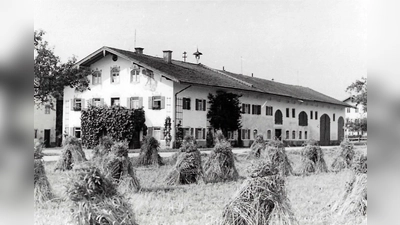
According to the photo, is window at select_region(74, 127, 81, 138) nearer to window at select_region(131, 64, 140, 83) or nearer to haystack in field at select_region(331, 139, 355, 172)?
window at select_region(131, 64, 140, 83)

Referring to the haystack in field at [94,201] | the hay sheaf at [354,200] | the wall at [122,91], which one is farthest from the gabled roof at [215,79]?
the haystack in field at [94,201]

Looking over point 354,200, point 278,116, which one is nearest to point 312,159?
point 278,116

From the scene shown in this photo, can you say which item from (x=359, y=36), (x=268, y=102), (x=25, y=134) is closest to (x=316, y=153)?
(x=268, y=102)

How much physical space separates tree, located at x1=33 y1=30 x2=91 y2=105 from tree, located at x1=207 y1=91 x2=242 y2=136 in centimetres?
635

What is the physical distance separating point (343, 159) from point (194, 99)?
20.9 ft

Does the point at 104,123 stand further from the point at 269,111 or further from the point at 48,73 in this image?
the point at 269,111

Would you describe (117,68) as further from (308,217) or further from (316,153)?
(308,217)

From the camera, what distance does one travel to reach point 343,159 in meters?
12.5

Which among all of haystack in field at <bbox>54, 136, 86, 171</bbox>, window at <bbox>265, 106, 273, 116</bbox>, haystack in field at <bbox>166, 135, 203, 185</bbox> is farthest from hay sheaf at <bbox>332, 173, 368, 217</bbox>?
window at <bbox>265, 106, 273, 116</bbox>

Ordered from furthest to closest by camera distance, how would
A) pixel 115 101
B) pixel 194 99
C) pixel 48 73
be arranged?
pixel 194 99 < pixel 115 101 < pixel 48 73

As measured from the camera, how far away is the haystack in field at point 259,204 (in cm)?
553

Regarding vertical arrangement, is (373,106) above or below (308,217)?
above

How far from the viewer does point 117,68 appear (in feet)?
40.4

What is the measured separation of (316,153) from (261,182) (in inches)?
293
